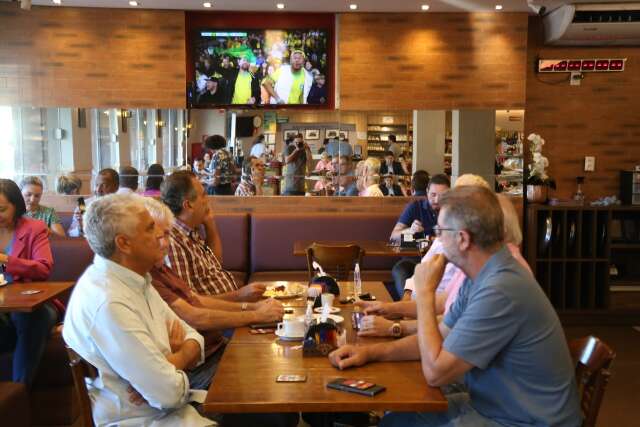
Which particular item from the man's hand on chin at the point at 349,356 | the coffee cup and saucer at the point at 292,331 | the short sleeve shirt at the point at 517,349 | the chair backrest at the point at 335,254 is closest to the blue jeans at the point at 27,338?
the chair backrest at the point at 335,254

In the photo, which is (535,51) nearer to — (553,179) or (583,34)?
(583,34)

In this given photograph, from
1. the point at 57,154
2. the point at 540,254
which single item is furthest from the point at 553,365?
the point at 57,154

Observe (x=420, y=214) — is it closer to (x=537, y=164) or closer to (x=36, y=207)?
(x=537, y=164)

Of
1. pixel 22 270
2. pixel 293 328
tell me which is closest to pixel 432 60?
pixel 22 270

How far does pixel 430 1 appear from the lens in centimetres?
637

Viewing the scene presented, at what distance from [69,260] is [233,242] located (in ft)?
6.39

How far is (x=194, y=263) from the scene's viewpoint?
3.25m

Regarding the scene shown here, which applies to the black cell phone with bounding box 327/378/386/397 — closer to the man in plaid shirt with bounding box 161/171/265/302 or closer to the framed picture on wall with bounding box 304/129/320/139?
the man in plaid shirt with bounding box 161/171/265/302

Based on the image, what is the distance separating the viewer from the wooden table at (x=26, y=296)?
3189mm

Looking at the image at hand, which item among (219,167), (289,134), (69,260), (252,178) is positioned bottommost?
(69,260)

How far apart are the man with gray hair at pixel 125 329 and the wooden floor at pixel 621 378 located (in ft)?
9.52

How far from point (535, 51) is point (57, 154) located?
546 cm

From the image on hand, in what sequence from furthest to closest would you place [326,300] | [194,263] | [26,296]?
[26,296] < [194,263] < [326,300]

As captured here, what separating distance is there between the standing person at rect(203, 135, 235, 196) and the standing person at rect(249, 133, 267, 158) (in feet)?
0.85
